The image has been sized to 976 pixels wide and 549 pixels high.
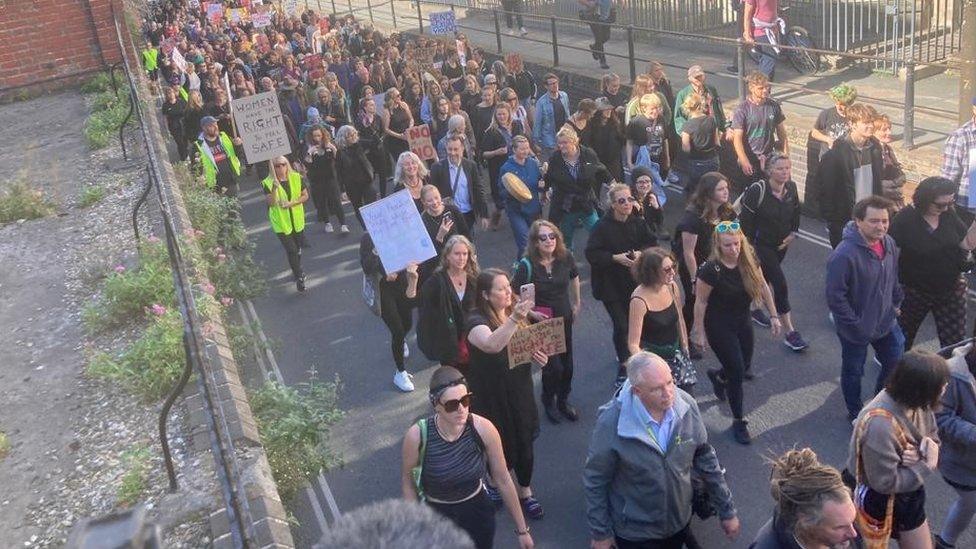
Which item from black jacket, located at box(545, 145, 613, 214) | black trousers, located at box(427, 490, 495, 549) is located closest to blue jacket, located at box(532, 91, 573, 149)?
black jacket, located at box(545, 145, 613, 214)

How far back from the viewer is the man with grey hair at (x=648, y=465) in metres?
4.40

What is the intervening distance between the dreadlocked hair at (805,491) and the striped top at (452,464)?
1.51 m

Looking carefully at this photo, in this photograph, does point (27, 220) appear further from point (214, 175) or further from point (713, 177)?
point (713, 177)

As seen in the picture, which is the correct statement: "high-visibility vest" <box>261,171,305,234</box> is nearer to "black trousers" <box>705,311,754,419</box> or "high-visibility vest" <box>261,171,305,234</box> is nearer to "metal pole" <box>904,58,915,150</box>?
"black trousers" <box>705,311,754,419</box>

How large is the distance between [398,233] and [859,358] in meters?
3.36

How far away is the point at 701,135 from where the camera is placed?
1034cm

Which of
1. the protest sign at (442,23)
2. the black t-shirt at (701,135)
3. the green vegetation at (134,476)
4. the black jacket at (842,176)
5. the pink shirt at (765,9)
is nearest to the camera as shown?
the green vegetation at (134,476)

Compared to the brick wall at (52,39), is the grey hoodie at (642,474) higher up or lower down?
lower down

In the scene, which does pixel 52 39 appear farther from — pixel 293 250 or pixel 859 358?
pixel 859 358

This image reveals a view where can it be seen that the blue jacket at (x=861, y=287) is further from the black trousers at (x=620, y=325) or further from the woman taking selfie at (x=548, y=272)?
the woman taking selfie at (x=548, y=272)

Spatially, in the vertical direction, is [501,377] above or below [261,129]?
below

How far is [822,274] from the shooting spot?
938cm

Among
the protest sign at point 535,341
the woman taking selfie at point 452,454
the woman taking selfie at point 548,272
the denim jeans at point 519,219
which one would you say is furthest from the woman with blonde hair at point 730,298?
the denim jeans at point 519,219

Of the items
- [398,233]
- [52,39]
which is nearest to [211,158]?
[398,233]
